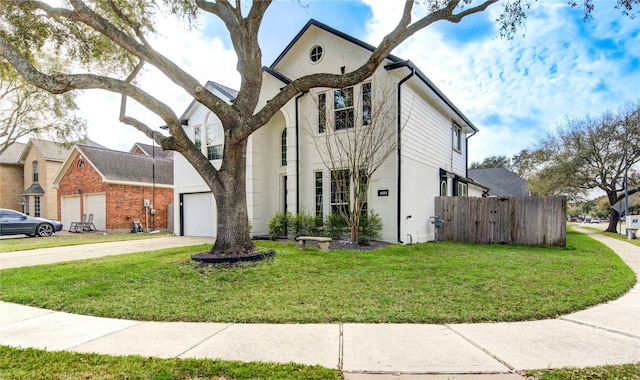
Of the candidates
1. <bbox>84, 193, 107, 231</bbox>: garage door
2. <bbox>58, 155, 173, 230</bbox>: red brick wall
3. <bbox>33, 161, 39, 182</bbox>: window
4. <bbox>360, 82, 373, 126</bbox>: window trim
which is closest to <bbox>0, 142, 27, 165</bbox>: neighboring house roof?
<bbox>33, 161, 39, 182</bbox>: window

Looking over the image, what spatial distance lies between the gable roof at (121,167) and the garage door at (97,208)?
4.68 feet

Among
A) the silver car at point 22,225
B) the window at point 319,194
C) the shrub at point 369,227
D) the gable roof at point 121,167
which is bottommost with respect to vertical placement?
the silver car at point 22,225

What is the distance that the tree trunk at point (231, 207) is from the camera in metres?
7.50

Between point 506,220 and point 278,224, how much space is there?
27.1 ft

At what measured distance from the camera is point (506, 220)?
1165cm

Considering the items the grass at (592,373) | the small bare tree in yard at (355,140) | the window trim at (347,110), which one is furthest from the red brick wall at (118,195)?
the grass at (592,373)

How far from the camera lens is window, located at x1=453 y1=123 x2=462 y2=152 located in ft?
54.3

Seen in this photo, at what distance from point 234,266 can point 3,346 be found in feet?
12.4

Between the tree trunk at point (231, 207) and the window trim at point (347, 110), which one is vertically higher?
the window trim at point (347, 110)

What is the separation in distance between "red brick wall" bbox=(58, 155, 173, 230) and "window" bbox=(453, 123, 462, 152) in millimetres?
17930

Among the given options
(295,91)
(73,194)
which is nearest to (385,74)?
(295,91)

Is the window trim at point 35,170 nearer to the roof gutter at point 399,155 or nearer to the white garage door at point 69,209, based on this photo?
the white garage door at point 69,209

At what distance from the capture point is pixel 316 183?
11836mm

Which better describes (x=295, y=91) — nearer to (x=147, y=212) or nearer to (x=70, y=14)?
(x=70, y=14)
